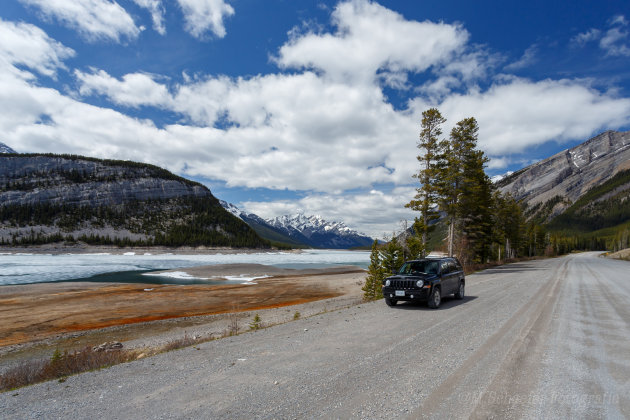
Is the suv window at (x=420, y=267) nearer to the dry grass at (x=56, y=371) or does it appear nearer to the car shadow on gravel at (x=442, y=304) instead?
the car shadow on gravel at (x=442, y=304)

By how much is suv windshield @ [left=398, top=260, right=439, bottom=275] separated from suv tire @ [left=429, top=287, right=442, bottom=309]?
96 centimetres

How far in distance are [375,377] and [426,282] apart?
284 inches

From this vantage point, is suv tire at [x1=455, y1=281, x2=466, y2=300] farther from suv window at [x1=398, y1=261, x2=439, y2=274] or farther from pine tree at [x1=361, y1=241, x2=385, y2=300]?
pine tree at [x1=361, y1=241, x2=385, y2=300]

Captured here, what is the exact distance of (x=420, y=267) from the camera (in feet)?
43.2

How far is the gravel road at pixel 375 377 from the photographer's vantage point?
13.6 ft

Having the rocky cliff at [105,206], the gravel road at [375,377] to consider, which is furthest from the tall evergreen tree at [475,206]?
the rocky cliff at [105,206]

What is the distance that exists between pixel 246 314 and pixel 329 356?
15327 mm

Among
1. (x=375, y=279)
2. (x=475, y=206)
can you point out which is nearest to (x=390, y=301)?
(x=375, y=279)

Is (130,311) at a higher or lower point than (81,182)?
lower

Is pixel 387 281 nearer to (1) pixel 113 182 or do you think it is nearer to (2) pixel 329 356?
(2) pixel 329 356

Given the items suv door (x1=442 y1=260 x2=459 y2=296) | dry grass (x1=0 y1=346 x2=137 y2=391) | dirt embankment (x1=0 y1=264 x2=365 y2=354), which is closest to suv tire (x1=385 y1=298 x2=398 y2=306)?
suv door (x1=442 y1=260 x2=459 y2=296)

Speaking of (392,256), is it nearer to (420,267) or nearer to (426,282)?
(420,267)

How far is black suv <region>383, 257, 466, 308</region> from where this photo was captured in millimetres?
11617

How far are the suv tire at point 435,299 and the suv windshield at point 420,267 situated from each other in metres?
0.96
